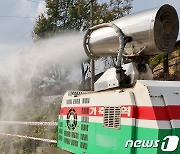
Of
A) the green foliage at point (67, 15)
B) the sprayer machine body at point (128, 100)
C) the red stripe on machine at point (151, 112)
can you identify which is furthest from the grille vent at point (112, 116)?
the green foliage at point (67, 15)

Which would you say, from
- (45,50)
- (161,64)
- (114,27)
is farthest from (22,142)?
(161,64)

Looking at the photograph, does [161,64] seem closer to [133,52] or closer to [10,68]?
[10,68]

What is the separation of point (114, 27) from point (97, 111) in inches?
45.3

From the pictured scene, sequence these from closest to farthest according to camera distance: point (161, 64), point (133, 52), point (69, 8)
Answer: point (133, 52) < point (161, 64) < point (69, 8)

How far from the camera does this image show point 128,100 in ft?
12.6

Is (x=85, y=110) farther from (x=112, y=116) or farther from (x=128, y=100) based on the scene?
(x=128, y=100)

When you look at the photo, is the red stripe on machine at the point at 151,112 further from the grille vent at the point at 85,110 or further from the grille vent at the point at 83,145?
the grille vent at the point at 83,145

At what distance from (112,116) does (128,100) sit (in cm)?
37

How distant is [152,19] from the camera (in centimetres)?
431

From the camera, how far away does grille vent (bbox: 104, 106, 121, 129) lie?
4002 millimetres
